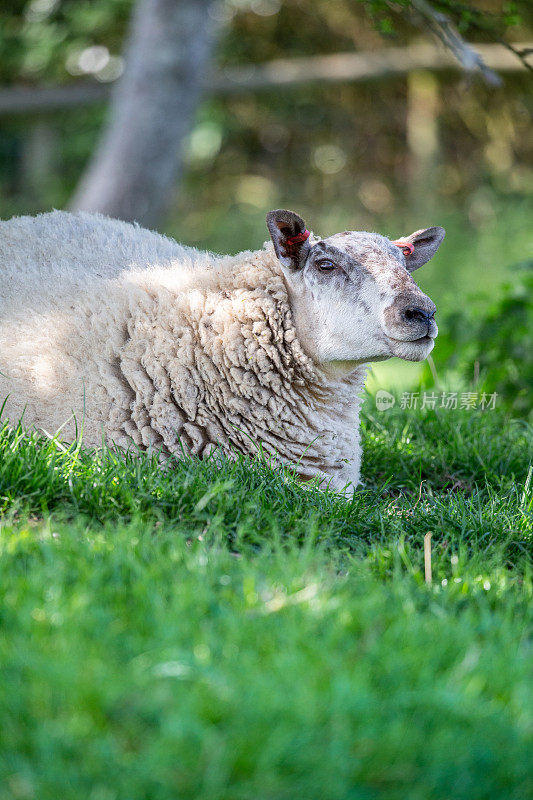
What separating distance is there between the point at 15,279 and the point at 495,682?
2696 mm

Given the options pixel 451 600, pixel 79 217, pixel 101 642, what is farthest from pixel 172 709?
pixel 79 217

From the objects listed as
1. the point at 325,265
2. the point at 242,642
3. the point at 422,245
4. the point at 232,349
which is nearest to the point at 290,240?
the point at 325,265

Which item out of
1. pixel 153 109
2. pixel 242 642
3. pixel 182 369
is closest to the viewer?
pixel 242 642

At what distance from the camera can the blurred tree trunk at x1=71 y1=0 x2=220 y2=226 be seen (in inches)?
285

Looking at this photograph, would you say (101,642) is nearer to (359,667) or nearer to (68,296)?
(359,667)

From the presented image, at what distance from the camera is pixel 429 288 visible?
10250 millimetres

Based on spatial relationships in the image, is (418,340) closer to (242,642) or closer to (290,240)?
(290,240)

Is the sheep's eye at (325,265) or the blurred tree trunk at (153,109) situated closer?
the sheep's eye at (325,265)

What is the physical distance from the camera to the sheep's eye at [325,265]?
139 inches

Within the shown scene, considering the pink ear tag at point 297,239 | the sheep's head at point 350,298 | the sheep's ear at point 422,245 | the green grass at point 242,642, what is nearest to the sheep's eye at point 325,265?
A: the sheep's head at point 350,298

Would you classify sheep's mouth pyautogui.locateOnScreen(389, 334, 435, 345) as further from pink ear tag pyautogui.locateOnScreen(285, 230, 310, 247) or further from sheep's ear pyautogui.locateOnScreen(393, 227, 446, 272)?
sheep's ear pyautogui.locateOnScreen(393, 227, 446, 272)

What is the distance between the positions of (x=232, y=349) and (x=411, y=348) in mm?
671

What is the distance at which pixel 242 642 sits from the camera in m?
2.04

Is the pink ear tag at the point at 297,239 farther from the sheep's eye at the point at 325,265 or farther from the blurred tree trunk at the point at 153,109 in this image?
the blurred tree trunk at the point at 153,109
